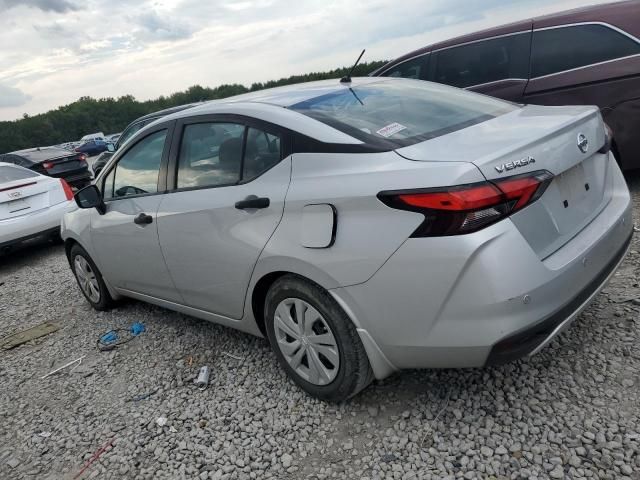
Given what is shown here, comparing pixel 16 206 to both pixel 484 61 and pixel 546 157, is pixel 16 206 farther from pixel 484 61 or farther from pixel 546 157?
pixel 546 157

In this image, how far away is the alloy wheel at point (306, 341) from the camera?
2.59 metres

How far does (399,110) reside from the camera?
282cm

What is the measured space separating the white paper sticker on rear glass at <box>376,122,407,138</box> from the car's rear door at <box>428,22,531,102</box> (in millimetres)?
3259

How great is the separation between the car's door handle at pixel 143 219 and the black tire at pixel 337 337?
3.75ft

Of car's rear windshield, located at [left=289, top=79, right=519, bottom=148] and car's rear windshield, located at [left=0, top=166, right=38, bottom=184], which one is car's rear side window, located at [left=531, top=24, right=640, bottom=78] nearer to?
car's rear windshield, located at [left=289, top=79, right=519, bottom=148]

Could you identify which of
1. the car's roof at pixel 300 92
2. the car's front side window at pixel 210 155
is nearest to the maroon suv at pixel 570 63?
the car's roof at pixel 300 92

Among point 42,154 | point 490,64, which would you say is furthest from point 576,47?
point 42,154

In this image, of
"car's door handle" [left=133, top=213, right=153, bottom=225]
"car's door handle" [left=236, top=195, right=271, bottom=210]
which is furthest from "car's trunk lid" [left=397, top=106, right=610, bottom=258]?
"car's door handle" [left=133, top=213, right=153, bottom=225]

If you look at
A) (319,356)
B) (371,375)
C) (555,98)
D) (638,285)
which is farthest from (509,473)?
(555,98)

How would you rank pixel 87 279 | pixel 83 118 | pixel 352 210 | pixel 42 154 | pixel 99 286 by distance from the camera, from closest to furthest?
pixel 352 210
pixel 99 286
pixel 87 279
pixel 42 154
pixel 83 118

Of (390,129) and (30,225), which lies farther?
(30,225)

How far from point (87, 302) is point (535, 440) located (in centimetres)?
428

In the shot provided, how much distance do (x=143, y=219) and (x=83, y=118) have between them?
89313mm

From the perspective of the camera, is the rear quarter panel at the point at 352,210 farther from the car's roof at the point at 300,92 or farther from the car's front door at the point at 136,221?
the car's front door at the point at 136,221
